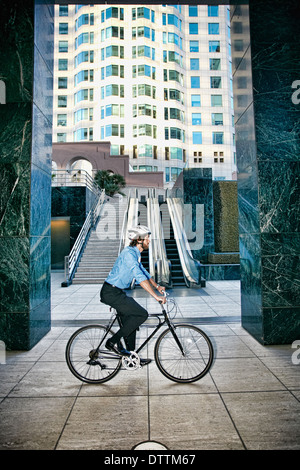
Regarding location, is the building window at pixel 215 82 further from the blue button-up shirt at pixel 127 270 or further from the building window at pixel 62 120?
the blue button-up shirt at pixel 127 270

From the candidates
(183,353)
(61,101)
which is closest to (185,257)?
(183,353)

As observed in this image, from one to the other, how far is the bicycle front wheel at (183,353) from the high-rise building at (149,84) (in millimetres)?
37510

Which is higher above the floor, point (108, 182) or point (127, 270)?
point (108, 182)

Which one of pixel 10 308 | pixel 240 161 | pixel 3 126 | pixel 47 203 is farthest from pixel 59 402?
pixel 240 161

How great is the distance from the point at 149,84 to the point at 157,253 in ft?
119

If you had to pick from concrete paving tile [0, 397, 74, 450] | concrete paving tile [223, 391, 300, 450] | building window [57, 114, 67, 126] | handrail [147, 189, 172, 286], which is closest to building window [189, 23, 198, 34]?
building window [57, 114, 67, 126]

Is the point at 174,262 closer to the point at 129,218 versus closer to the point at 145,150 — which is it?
the point at 129,218

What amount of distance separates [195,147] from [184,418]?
4317 cm

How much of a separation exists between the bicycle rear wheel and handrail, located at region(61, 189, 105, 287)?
732cm

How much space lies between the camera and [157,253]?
11109 millimetres

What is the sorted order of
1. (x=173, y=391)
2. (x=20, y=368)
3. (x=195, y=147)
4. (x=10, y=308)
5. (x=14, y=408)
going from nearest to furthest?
(x=14, y=408) → (x=173, y=391) → (x=20, y=368) → (x=10, y=308) → (x=195, y=147)

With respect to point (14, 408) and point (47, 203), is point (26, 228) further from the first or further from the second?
point (14, 408)

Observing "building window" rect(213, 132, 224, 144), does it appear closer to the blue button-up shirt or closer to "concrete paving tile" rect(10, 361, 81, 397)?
the blue button-up shirt

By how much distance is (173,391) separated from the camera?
10.7 ft
